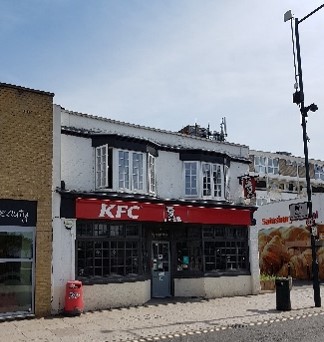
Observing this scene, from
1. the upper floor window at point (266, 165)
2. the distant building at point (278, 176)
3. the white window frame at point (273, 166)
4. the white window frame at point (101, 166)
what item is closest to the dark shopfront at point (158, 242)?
the white window frame at point (101, 166)

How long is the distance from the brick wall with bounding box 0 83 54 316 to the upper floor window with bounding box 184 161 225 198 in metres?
6.54

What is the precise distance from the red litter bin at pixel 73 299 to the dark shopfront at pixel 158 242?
92 centimetres

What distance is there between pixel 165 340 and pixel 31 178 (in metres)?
6.96

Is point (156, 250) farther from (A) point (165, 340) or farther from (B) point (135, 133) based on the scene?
(A) point (165, 340)

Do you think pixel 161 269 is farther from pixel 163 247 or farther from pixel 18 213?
pixel 18 213

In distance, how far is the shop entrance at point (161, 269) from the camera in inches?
710

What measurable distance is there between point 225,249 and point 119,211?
591 centimetres

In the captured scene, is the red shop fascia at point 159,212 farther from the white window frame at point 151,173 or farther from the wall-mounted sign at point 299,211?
the wall-mounted sign at point 299,211

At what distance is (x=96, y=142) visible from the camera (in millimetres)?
16172

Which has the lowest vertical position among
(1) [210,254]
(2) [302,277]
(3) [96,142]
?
(2) [302,277]

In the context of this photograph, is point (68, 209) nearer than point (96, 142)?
Yes

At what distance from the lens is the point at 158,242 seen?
18391 mm

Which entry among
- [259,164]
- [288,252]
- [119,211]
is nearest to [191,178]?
[119,211]

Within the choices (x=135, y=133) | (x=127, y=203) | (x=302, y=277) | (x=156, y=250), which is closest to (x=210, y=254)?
(x=156, y=250)
